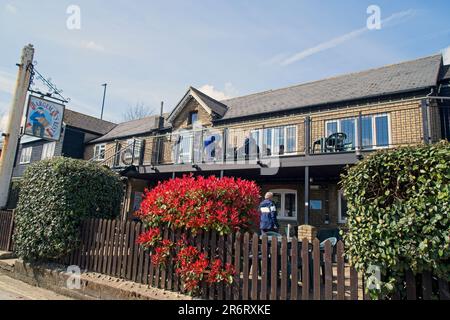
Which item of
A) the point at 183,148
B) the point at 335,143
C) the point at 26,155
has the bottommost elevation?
the point at 335,143

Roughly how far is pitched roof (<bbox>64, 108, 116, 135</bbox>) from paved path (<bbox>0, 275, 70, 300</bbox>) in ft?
63.4

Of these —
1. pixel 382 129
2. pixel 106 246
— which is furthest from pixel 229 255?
pixel 382 129

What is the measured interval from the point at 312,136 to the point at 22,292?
35.3ft

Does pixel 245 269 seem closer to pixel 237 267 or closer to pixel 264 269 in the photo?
pixel 237 267

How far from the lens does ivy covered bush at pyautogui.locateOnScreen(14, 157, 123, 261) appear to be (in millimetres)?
5656

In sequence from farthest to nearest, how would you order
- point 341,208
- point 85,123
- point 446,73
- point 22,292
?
point 85,123 → point 341,208 → point 446,73 → point 22,292

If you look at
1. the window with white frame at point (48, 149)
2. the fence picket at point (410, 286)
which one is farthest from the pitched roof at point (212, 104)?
the fence picket at point (410, 286)

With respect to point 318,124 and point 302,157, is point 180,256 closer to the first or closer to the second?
point 302,157

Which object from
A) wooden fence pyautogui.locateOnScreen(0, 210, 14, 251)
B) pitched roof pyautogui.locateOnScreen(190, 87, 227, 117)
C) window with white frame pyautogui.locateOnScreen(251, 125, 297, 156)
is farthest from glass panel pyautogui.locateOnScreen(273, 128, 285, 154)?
wooden fence pyautogui.locateOnScreen(0, 210, 14, 251)

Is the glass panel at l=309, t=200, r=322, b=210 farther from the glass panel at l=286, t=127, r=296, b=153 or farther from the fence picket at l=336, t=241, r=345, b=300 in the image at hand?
the fence picket at l=336, t=241, r=345, b=300

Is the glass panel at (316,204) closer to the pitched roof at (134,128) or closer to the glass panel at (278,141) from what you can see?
the glass panel at (278,141)

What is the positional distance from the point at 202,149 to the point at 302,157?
4.35 metres

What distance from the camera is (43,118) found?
1137 cm

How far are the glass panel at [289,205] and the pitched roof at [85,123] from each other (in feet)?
60.8
